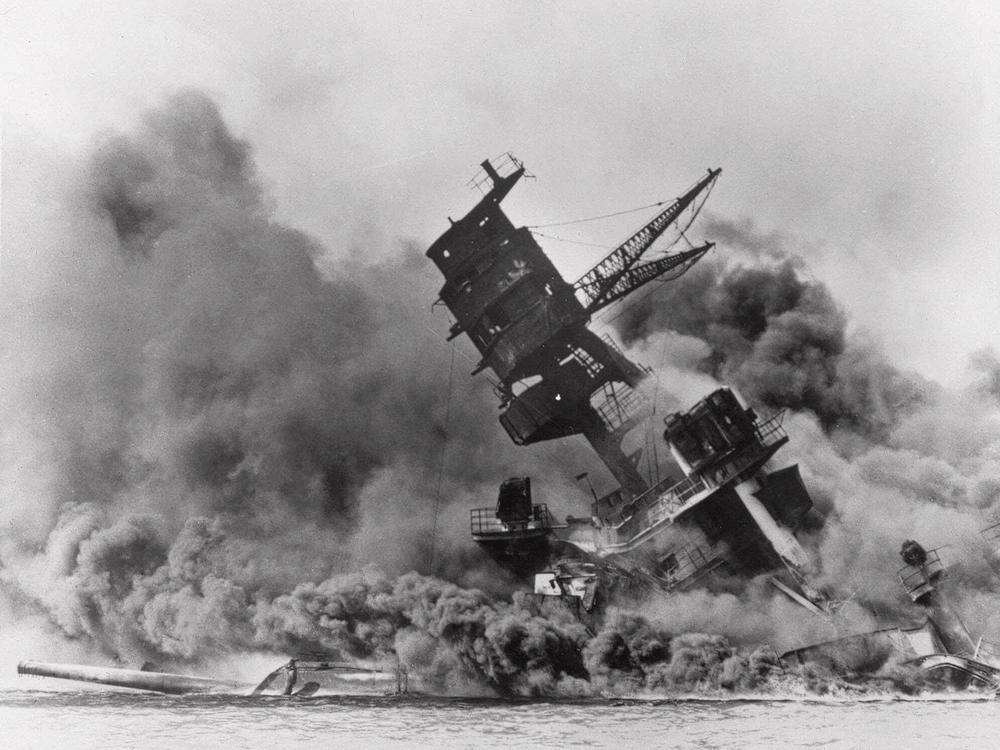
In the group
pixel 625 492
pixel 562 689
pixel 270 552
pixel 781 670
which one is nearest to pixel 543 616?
pixel 562 689

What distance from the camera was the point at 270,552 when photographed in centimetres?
1255

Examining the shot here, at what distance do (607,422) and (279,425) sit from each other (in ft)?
18.7

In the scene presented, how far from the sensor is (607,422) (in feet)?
42.0

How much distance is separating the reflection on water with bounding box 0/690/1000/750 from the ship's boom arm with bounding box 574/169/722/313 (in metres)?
6.07

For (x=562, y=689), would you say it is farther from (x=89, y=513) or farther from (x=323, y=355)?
(x=89, y=513)

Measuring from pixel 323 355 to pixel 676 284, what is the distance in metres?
6.68

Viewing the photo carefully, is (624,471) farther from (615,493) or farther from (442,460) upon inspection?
(442,460)

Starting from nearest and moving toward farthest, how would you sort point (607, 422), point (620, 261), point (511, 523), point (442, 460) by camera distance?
point (511, 523) < point (620, 261) < point (607, 422) < point (442, 460)

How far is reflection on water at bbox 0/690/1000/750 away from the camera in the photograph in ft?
28.1

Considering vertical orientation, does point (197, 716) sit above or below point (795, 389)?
below

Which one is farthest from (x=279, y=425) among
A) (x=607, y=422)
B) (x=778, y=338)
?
(x=778, y=338)

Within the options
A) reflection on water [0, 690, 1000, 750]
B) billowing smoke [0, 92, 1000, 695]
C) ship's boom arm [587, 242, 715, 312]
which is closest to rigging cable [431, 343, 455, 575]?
billowing smoke [0, 92, 1000, 695]

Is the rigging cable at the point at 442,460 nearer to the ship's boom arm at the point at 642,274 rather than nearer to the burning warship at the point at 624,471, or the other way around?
the burning warship at the point at 624,471

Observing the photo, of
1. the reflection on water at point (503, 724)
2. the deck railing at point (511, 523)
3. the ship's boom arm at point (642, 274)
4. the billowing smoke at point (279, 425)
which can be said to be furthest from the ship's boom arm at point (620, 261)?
the reflection on water at point (503, 724)
